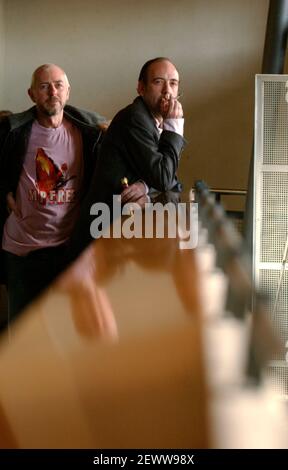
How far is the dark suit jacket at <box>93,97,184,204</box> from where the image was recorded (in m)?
1.88

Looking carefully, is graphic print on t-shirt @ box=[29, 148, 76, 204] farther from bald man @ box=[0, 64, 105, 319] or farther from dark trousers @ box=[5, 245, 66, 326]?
dark trousers @ box=[5, 245, 66, 326]

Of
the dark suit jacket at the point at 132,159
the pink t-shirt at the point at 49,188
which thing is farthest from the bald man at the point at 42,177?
the dark suit jacket at the point at 132,159

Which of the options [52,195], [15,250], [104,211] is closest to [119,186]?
[104,211]

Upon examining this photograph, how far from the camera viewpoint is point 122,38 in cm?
589

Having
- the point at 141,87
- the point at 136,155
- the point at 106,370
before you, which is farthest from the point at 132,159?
the point at 106,370

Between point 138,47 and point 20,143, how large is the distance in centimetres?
368

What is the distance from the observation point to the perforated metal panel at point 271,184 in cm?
483

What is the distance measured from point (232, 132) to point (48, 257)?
12.6 feet

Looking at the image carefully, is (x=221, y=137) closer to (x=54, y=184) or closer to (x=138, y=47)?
(x=138, y=47)

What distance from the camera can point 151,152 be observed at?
188 centimetres

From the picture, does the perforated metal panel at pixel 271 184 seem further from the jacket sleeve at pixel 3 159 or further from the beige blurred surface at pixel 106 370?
the beige blurred surface at pixel 106 370

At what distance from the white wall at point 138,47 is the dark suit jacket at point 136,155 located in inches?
158

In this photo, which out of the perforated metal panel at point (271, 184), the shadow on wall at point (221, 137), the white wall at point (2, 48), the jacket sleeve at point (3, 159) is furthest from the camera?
the shadow on wall at point (221, 137)
